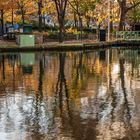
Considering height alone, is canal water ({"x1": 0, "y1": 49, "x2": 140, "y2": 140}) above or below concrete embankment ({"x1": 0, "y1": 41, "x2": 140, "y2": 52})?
above

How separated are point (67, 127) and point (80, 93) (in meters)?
6.20

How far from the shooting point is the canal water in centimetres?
1265

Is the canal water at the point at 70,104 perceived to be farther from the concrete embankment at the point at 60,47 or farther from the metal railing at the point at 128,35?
the metal railing at the point at 128,35

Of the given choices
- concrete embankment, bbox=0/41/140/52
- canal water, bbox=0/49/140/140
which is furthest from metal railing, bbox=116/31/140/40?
canal water, bbox=0/49/140/140

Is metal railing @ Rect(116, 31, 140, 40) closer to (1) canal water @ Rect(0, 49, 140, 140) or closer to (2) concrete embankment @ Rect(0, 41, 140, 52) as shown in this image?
(2) concrete embankment @ Rect(0, 41, 140, 52)

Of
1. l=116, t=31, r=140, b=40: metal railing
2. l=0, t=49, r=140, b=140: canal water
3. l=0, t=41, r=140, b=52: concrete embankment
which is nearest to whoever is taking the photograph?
l=0, t=49, r=140, b=140: canal water

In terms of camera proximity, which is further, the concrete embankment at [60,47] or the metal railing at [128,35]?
the metal railing at [128,35]

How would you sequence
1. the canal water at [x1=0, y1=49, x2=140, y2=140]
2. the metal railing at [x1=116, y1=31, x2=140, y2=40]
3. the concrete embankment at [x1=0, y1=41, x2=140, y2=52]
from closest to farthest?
the canal water at [x1=0, y1=49, x2=140, y2=140], the concrete embankment at [x1=0, y1=41, x2=140, y2=52], the metal railing at [x1=116, y1=31, x2=140, y2=40]

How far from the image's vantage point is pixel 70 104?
16781 millimetres

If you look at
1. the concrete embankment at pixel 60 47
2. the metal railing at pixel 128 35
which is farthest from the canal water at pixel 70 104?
the metal railing at pixel 128 35

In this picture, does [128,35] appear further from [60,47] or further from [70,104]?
[70,104]

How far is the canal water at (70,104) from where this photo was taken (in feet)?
41.5

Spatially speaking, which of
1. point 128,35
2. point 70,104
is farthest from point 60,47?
point 70,104

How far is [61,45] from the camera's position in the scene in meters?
48.4
